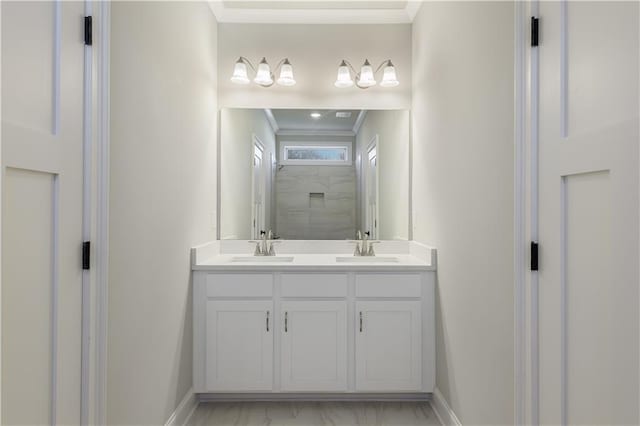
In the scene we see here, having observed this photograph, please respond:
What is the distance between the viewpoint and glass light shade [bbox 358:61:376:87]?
2.95 meters

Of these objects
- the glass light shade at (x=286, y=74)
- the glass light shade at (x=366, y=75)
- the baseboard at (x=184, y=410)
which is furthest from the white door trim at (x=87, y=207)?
the glass light shade at (x=366, y=75)

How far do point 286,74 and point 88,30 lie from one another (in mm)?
1704

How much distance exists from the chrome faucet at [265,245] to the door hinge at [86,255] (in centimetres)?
165

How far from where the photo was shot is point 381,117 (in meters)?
3.09

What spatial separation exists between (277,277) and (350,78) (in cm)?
154

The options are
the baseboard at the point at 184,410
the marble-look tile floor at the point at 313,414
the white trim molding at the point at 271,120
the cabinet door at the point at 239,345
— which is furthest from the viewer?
the white trim molding at the point at 271,120

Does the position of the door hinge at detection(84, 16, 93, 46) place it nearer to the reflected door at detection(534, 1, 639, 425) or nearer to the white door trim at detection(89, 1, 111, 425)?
the white door trim at detection(89, 1, 111, 425)

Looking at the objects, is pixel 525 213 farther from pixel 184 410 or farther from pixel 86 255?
pixel 184 410

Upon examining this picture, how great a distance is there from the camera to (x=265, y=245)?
304cm

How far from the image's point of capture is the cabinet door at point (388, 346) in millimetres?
2514

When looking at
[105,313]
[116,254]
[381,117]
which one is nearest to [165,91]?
[116,254]

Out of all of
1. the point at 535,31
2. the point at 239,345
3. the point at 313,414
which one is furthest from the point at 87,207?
the point at 313,414

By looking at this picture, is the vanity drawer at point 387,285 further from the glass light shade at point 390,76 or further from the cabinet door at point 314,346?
the glass light shade at point 390,76

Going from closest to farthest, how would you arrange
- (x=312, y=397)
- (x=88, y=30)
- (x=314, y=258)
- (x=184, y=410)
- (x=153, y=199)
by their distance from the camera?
1. (x=88, y=30)
2. (x=153, y=199)
3. (x=184, y=410)
4. (x=312, y=397)
5. (x=314, y=258)
